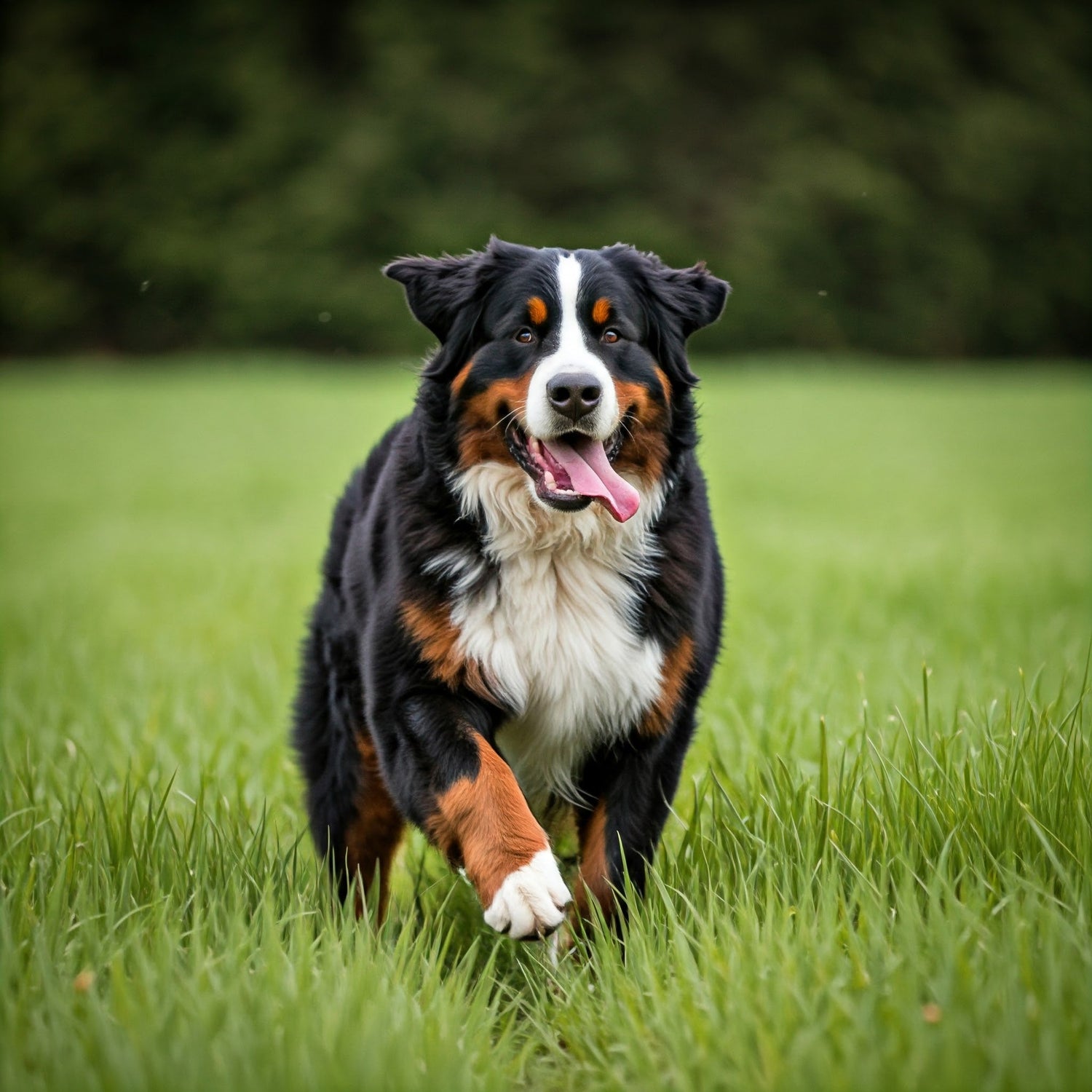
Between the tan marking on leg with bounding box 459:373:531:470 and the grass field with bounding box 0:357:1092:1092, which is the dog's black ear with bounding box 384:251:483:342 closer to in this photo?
the tan marking on leg with bounding box 459:373:531:470

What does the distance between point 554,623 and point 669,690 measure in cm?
34

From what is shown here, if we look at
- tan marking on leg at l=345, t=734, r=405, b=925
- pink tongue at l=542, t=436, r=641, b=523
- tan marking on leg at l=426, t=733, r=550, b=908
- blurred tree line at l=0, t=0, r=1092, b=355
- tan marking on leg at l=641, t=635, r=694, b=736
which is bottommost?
tan marking on leg at l=345, t=734, r=405, b=925

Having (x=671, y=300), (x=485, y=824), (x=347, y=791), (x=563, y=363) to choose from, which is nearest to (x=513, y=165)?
(x=671, y=300)

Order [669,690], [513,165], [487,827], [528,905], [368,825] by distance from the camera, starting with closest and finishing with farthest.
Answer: [528,905] < [487,827] < [669,690] < [368,825] < [513,165]

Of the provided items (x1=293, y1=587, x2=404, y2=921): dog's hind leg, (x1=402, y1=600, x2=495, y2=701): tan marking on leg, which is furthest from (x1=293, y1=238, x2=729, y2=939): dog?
(x1=293, y1=587, x2=404, y2=921): dog's hind leg

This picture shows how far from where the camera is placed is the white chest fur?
3.11 meters

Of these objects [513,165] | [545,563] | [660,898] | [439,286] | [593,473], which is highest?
[513,165]

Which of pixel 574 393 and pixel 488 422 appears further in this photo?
pixel 488 422

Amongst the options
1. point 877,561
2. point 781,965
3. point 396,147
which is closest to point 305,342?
point 396,147

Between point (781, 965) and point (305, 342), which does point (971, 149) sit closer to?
point (305, 342)

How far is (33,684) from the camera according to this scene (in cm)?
595

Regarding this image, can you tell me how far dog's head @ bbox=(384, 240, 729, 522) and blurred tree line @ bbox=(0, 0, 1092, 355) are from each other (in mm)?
26462

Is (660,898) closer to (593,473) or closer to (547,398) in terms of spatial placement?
(593,473)

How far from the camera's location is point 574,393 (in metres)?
3.04
